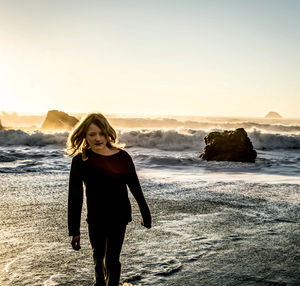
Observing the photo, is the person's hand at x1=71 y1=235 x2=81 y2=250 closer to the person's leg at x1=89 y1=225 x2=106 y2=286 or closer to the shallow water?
the person's leg at x1=89 y1=225 x2=106 y2=286

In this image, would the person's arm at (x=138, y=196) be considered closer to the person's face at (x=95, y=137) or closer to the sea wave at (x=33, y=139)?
the person's face at (x=95, y=137)

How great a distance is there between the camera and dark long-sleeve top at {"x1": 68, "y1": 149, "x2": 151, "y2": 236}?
2730 millimetres

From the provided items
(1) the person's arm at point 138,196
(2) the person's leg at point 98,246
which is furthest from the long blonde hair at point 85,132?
(2) the person's leg at point 98,246

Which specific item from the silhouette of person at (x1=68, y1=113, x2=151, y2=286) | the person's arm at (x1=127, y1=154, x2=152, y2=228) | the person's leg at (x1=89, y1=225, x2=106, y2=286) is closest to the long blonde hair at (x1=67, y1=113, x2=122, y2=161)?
the silhouette of person at (x1=68, y1=113, x2=151, y2=286)

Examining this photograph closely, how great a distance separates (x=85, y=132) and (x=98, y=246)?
90cm

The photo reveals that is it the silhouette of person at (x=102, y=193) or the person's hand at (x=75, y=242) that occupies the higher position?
the silhouette of person at (x=102, y=193)

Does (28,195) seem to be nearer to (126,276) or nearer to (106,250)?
(126,276)

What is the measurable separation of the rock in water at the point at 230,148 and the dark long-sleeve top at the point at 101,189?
10.9m

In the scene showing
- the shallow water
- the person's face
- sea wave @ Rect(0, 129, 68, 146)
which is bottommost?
the shallow water

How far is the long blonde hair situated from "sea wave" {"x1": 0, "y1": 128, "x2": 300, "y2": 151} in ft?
55.8

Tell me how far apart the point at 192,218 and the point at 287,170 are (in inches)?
273

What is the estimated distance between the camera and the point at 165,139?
21500 mm

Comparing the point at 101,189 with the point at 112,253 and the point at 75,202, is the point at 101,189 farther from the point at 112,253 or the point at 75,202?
the point at 112,253

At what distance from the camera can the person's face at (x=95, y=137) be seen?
279 cm
